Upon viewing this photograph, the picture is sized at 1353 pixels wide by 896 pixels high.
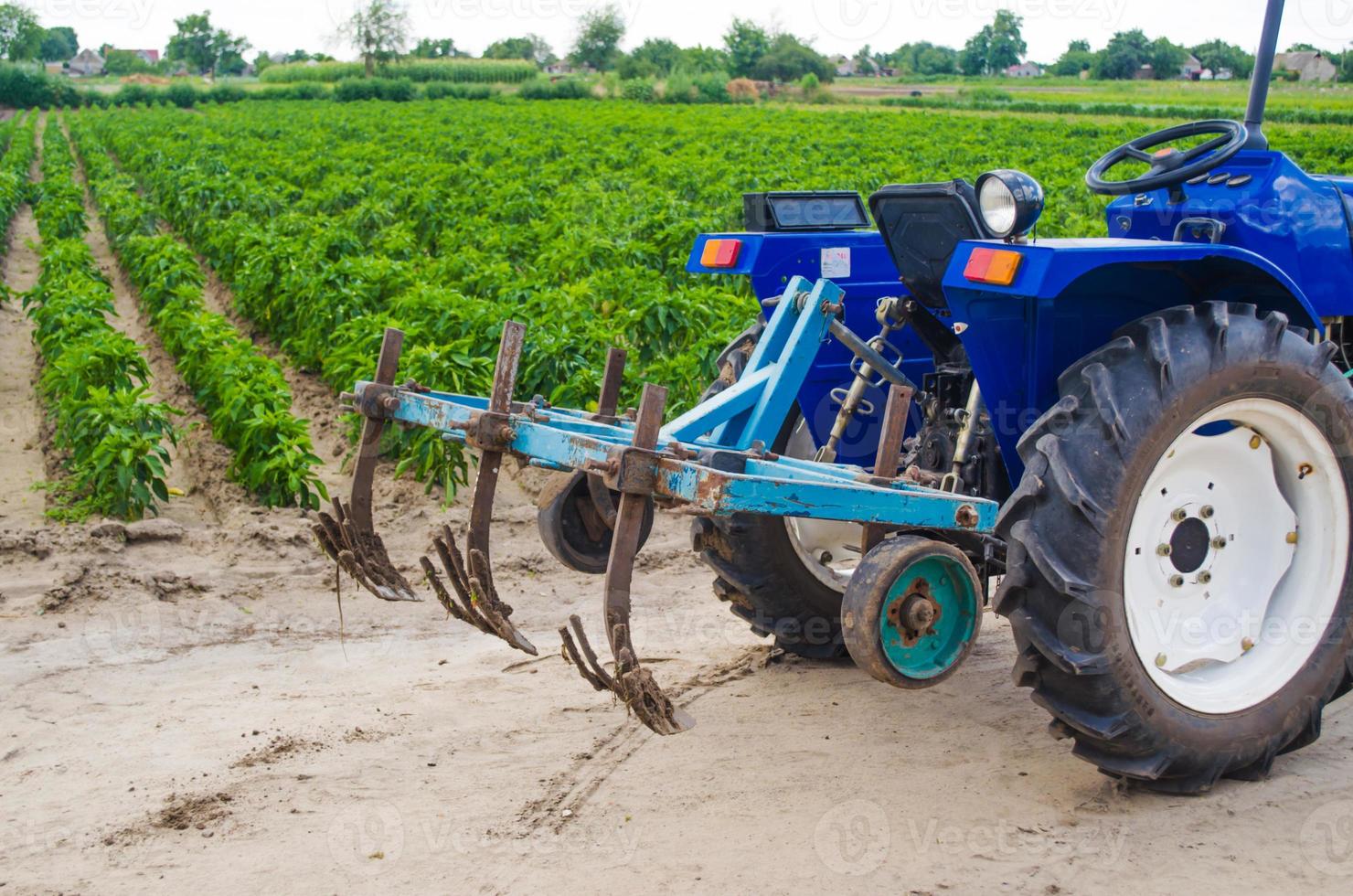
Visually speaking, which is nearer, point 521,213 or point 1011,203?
point 1011,203

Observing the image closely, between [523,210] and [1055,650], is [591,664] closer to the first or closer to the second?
[1055,650]

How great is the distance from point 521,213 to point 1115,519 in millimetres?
12788

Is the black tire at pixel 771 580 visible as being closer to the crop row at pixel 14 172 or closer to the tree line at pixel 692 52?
the crop row at pixel 14 172

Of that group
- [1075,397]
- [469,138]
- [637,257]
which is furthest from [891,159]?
[1075,397]

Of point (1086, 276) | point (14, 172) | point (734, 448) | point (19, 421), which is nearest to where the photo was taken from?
point (1086, 276)

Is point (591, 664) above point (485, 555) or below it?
below

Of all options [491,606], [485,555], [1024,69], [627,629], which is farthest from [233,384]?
[1024,69]

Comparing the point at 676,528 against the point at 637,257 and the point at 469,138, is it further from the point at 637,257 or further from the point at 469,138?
the point at 469,138

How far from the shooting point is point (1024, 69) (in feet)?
253

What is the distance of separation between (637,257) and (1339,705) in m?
8.08

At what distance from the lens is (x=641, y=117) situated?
39.2 metres

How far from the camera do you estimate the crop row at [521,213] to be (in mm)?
8086

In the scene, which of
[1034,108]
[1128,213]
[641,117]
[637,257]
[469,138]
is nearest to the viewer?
[1128,213]

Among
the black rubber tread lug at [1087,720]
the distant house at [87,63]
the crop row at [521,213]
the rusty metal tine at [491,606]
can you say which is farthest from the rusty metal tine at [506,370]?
the distant house at [87,63]
